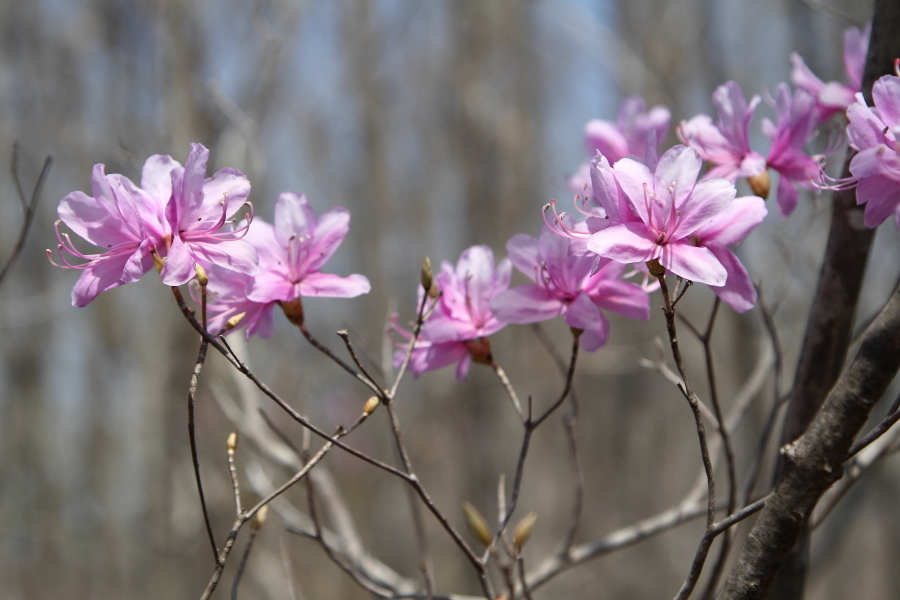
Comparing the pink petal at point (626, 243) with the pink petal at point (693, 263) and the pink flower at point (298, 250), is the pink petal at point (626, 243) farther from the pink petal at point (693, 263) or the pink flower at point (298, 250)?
the pink flower at point (298, 250)

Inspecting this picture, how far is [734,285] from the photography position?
972 mm

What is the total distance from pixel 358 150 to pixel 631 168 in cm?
A: 866

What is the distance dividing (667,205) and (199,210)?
0.67 m

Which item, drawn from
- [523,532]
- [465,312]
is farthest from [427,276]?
[523,532]

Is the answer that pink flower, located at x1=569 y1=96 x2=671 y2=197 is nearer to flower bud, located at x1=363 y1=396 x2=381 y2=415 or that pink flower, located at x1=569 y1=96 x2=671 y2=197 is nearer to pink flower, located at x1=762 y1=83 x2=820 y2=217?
pink flower, located at x1=762 y1=83 x2=820 y2=217

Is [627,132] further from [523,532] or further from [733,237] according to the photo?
[523,532]

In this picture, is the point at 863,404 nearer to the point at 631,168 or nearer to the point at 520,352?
the point at 631,168

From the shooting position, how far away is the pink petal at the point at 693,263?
34.0 inches

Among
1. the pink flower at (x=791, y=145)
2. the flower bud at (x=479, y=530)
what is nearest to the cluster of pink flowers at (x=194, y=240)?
the flower bud at (x=479, y=530)

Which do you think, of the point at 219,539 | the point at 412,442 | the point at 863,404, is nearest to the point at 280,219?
the point at 863,404

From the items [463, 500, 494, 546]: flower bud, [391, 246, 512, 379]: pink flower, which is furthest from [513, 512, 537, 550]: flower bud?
[391, 246, 512, 379]: pink flower

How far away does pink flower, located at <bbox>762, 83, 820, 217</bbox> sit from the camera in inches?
45.7

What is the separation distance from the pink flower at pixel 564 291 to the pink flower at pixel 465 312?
78 millimetres

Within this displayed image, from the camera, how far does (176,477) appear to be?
3.99 m
